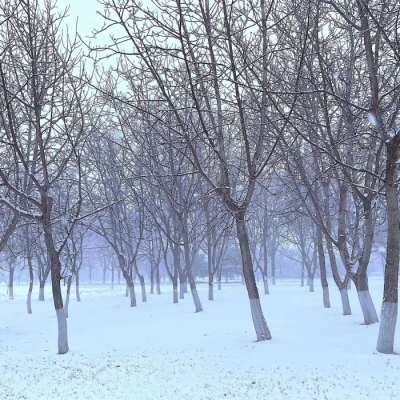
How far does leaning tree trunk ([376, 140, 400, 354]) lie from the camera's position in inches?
330

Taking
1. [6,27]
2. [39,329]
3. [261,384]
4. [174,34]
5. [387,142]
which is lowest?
[39,329]

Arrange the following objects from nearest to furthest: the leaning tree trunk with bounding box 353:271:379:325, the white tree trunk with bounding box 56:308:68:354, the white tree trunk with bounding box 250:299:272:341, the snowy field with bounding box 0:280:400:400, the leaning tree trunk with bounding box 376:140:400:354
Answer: the snowy field with bounding box 0:280:400:400, the leaning tree trunk with bounding box 376:140:400:354, the white tree trunk with bounding box 250:299:272:341, the white tree trunk with bounding box 56:308:68:354, the leaning tree trunk with bounding box 353:271:379:325

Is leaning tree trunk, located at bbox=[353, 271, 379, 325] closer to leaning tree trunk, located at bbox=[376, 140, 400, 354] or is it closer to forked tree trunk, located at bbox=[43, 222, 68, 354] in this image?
leaning tree trunk, located at bbox=[376, 140, 400, 354]

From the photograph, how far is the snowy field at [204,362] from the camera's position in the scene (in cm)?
666

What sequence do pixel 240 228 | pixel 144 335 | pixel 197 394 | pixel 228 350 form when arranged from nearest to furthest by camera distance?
pixel 197 394 → pixel 228 350 → pixel 240 228 → pixel 144 335

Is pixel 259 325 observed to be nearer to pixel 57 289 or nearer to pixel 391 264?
pixel 391 264

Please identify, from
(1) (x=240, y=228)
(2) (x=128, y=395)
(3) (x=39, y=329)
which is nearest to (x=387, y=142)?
(1) (x=240, y=228)

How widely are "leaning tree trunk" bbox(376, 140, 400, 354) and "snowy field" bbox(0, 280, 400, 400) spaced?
0.40m

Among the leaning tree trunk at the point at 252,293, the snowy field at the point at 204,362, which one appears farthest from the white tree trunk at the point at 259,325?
the snowy field at the point at 204,362

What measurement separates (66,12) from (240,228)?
7383 millimetres

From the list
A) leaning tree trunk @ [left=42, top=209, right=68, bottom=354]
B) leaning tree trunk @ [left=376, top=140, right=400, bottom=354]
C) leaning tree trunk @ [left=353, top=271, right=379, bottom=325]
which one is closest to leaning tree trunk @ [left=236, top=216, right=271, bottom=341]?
leaning tree trunk @ [left=376, top=140, right=400, bottom=354]

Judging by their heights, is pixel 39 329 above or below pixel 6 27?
below

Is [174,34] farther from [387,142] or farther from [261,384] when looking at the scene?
[261,384]

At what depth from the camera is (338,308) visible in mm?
19297
